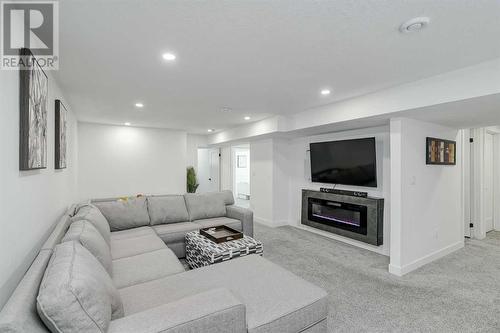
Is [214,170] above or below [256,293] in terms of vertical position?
above

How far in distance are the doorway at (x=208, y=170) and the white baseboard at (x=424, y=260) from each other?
595 cm

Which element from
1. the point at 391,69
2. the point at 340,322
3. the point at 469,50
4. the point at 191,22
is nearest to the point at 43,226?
the point at 191,22

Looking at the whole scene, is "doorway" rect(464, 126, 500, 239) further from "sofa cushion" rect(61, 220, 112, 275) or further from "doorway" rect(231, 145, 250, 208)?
"doorway" rect(231, 145, 250, 208)

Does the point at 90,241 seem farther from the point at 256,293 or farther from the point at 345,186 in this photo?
the point at 345,186

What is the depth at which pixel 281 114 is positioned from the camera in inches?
179

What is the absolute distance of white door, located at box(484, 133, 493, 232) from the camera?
488 centimetres

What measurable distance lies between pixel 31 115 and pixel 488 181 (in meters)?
7.25

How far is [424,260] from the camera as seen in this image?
11.3 feet

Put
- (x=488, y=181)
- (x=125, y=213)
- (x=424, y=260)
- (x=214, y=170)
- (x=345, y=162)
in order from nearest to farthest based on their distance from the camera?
(x=424, y=260) → (x=125, y=213) → (x=345, y=162) → (x=488, y=181) → (x=214, y=170)

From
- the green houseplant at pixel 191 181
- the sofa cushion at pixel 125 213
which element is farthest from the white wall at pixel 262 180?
the sofa cushion at pixel 125 213

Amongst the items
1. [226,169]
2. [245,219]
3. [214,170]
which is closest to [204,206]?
[245,219]

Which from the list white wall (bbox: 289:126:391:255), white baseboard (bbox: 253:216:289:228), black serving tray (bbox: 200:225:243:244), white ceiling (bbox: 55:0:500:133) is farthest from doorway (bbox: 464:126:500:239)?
black serving tray (bbox: 200:225:243:244)

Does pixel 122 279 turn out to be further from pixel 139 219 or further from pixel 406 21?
pixel 406 21

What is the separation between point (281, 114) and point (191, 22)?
304 cm
